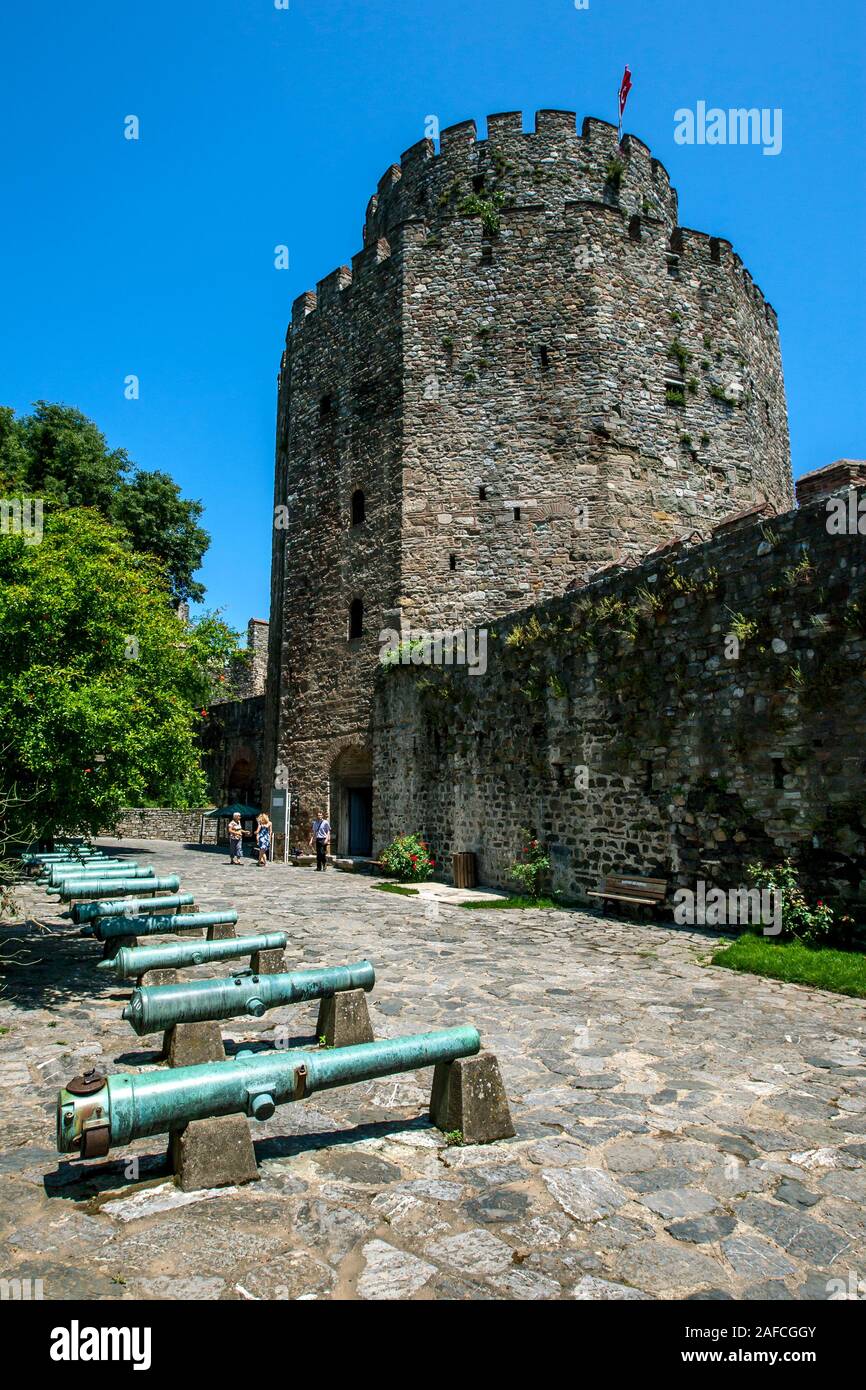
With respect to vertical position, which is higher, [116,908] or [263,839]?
[116,908]

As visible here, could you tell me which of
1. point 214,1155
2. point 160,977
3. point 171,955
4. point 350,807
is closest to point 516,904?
point 160,977

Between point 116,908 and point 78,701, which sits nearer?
point 78,701

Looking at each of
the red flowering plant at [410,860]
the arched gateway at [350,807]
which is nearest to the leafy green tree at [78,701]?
the red flowering plant at [410,860]

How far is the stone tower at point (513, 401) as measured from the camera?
17438 millimetres

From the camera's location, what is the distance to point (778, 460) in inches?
792

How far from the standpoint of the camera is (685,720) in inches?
390

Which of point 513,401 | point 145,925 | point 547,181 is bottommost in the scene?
point 145,925

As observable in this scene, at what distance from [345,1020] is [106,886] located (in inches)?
168

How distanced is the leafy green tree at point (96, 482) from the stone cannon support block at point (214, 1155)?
20676 millimetres

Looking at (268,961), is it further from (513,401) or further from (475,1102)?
(513,401)

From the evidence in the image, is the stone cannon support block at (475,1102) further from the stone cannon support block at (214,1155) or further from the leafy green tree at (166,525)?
the leafy green tree at (166,525)

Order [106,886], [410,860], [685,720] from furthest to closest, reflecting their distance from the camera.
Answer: [410,860]
[685,720]
[106,886]
